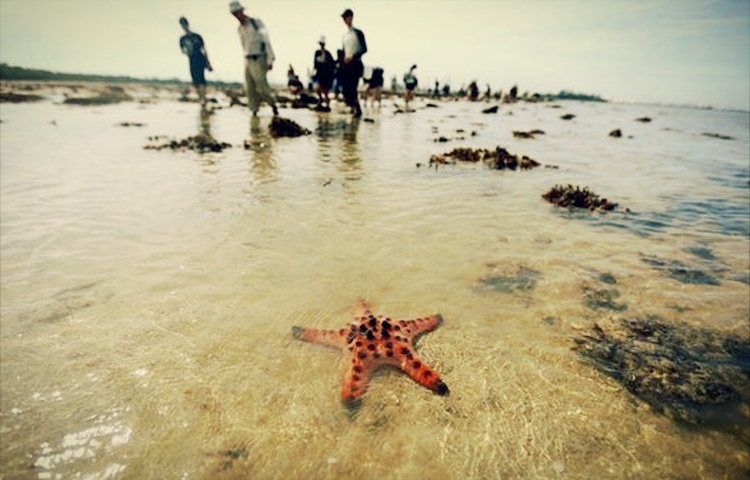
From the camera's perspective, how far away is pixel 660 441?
90.9 inches

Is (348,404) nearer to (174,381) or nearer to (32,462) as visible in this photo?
(174,381)

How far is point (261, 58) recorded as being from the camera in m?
13.9

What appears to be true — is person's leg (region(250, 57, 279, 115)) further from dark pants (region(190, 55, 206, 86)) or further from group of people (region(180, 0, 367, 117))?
dark pants (region(190, 55, 206, 86))

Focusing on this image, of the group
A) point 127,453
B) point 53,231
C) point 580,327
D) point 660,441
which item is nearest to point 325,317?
point 127,453

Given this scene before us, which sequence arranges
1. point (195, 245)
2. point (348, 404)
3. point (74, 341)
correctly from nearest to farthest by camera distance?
point (348, 404) < point (74, 341) < point (195, 245)

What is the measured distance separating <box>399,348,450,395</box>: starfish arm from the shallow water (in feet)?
0.25

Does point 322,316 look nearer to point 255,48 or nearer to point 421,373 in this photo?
point 421,373

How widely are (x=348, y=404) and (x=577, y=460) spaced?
4.49 ft

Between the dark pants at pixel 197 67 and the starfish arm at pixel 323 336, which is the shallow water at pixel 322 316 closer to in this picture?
the starfish arm at pixel 323 336

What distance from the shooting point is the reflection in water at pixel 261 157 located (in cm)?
795

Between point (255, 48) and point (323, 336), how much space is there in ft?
44.0

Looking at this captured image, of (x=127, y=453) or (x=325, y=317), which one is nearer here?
(x=127, y=453)

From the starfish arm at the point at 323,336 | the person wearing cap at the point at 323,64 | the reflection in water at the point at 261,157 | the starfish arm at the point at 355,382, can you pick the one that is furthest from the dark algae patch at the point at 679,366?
the person wearing cap at the point at 323,64

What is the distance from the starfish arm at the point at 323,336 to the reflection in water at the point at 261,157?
4994 millimetres
